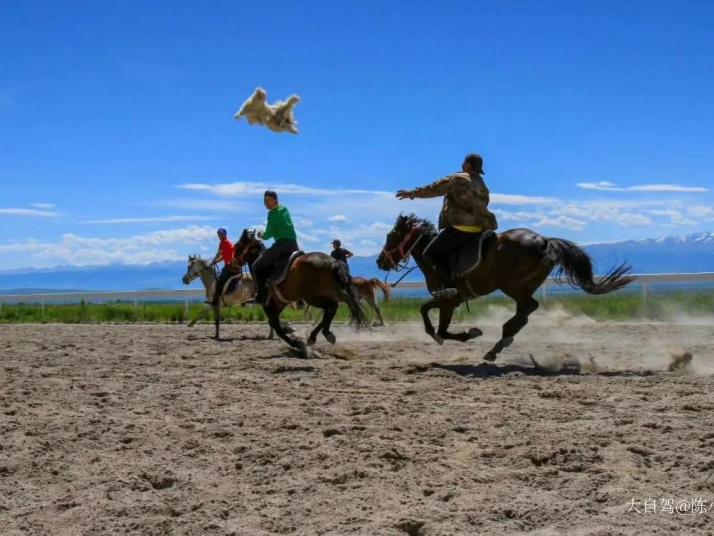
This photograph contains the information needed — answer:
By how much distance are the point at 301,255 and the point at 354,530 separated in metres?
7.91

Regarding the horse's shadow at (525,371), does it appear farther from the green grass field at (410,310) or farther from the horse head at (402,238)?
the green grass field at (410,310)

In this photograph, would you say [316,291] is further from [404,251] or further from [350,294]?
[404,251]

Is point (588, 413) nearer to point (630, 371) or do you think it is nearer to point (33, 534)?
point (630, 371)

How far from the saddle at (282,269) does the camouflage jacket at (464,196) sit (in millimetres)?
2135

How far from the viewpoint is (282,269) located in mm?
12438

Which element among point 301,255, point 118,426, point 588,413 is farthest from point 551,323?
point 118,426

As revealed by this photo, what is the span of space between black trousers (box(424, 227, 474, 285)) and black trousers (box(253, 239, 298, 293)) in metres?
2.00

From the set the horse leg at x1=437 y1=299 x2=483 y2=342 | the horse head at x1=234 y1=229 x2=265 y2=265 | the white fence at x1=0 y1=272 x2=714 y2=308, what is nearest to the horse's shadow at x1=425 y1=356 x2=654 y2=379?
the horse leg at x1=437 y1=299 x2=483 y2=342

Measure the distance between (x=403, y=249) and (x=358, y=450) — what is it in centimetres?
665

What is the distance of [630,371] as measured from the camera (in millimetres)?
10086

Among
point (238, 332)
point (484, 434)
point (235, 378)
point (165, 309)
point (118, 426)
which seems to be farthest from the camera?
point (165, 309)

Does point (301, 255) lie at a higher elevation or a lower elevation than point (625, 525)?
higher

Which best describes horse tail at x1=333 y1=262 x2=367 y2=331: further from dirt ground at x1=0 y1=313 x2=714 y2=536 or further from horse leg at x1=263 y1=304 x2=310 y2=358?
dirt ground at x1=0 y1=313 x2=714 y2=536

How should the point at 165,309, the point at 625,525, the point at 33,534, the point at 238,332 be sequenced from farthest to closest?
1. the point at 165,309
2. the point at 238,332
3. the point at 33,534
4. the point at 625,525
